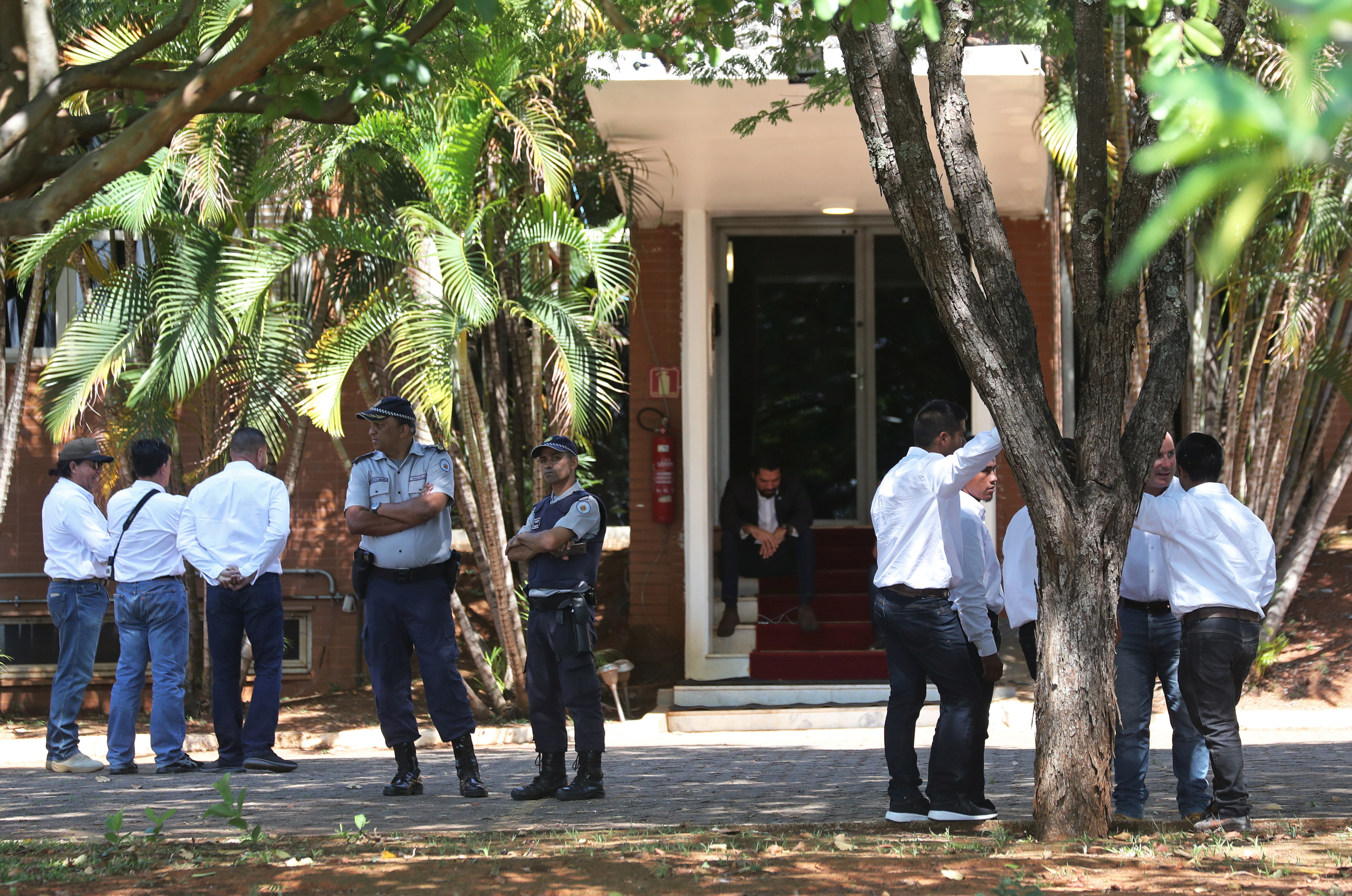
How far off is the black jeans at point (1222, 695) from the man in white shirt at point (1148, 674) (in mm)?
A: 172

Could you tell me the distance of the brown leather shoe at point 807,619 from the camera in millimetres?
10680

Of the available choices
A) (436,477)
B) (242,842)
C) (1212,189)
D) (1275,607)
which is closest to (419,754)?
(436,477)

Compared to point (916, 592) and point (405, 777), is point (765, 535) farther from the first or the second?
point (916, 592)

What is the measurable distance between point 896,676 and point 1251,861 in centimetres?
167

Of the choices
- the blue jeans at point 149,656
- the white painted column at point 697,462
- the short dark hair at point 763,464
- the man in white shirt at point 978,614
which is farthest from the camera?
the short dark hair at point 763,464

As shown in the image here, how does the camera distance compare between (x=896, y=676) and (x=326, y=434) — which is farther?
(x=326, y=434)

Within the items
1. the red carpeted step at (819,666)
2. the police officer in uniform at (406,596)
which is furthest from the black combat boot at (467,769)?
the red carpeted step at (819,666)

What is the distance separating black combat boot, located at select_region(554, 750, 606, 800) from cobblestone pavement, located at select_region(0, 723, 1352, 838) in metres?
0.05

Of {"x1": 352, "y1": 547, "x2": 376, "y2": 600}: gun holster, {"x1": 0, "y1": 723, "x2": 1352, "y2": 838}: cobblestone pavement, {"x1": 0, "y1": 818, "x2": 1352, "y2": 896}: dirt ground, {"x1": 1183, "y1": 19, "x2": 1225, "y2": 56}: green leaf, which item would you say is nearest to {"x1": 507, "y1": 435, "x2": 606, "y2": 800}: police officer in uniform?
{"x1": 0, "y1": 723, "x2": 1352, "y2": 838}: cobblestone pavement

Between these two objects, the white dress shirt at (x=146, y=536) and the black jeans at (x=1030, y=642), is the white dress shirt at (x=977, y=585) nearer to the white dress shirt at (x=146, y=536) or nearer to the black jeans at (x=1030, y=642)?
the black jeans at (x=1030, y=642)

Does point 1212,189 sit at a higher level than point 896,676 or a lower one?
higher

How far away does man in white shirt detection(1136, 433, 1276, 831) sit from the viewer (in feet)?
17.3

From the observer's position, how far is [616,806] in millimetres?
6223

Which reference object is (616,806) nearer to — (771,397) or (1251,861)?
(1251,861)
